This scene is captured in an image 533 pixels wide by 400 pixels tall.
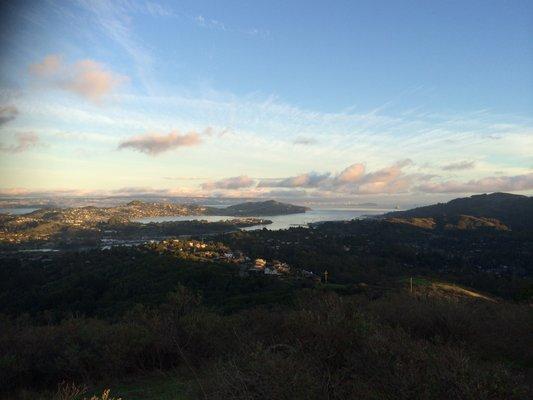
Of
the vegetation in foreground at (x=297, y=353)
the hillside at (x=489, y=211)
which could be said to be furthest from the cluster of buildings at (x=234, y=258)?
the hillside at (x=489, y=211)

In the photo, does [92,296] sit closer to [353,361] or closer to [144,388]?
[144,388]

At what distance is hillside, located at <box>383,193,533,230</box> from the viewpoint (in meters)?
81.2

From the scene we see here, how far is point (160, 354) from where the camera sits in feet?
30.4

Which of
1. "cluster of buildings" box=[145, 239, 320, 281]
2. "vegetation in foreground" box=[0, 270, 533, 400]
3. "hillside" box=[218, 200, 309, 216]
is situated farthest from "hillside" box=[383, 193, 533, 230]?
"vegetation in foreground" box=[0, 270, 533, 400]

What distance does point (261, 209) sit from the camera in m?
142

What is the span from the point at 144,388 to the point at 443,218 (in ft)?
300

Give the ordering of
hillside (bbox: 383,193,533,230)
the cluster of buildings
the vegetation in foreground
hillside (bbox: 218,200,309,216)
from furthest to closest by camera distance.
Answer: hillside (bbox: 218,200,309,216) → hillside (bbox: 383,193,533,230) → the cluster of buildings → the vegetation in foreground

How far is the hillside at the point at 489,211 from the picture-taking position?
8125cm

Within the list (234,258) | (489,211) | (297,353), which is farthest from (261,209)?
(297,353)

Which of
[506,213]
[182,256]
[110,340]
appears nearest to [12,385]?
[110,340]

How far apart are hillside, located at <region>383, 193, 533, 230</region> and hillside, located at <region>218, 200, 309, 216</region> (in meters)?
47.4

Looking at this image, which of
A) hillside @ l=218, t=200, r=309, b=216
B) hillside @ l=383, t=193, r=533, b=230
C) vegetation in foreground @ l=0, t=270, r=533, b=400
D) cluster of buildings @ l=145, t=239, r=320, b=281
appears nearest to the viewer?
vegetation in foreground @ l=0, t=270, r=533, b=400

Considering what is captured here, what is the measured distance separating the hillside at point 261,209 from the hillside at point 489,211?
47431 mm

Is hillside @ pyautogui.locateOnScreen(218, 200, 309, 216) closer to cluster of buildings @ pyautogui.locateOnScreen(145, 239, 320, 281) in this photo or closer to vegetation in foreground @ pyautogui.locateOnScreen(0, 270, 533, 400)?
cluster of buildings @ pyautogui.locateOnScreen(145, 239, 320, 281)
